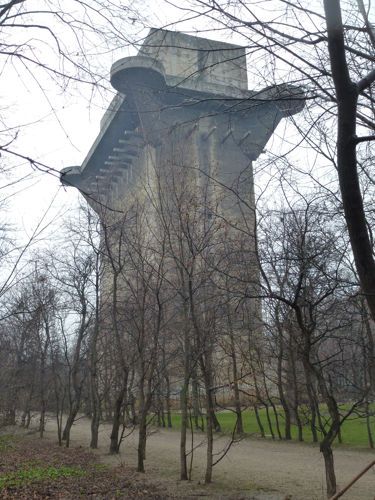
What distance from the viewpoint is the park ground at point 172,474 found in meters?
10.6

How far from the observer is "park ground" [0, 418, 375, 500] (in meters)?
10.6

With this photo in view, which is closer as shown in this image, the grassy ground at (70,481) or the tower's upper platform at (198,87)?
the tower's upper platform at (198,87)

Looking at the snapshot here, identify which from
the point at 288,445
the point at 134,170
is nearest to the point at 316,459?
the point at 288,445

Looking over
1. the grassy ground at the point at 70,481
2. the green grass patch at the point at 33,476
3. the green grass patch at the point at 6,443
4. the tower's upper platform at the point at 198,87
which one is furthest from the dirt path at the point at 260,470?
the tower's upper platform at the point at 198,87

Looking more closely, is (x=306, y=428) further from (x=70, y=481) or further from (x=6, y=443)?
(x=70, y=481)

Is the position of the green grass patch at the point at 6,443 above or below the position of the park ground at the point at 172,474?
above

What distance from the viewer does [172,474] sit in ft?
44.6

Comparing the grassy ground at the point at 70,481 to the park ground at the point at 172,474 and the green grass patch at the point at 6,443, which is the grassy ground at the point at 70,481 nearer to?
the park ground at the point at 172,474

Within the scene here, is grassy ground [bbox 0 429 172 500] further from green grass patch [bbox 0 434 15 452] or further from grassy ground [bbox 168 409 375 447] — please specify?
grassy ground [bbox 168 409 375 447]

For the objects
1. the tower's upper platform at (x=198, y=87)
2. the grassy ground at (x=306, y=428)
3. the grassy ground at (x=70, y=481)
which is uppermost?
the tower's upper platform at (x=198, y=87)

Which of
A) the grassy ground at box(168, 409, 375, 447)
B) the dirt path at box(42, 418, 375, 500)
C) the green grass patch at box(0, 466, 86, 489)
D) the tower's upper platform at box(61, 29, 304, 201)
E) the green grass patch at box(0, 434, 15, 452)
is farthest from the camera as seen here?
the grassy ground at box(168, 409, 375, 447)

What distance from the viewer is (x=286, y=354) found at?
2252cm

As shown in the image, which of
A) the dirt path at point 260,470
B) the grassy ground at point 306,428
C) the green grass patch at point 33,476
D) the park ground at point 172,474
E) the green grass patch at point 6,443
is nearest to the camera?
the park ground at point 172,474

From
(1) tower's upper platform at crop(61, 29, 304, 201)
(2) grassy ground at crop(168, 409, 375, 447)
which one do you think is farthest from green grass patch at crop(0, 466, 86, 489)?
(2) grassy ground at crop(168, 409, 375, 447)
